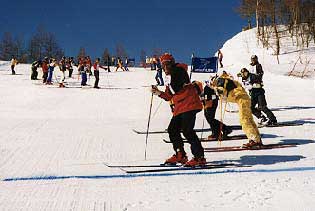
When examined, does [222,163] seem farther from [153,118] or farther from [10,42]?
[10,42]

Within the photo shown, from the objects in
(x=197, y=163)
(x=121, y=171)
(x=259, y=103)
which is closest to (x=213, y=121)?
(x=259, y=103)

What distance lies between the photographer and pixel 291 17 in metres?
53.3

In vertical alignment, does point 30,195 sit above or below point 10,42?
below

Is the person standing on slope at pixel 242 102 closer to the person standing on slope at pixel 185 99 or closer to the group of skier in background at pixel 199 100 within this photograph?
the group of skier in background at pixel 199 100

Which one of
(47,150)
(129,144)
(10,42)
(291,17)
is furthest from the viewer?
(10,42)

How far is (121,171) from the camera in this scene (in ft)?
22.3

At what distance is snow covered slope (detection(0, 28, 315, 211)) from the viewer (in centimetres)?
524

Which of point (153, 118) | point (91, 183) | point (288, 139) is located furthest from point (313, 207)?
point (153, 118)

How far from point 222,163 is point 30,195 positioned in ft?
10.5

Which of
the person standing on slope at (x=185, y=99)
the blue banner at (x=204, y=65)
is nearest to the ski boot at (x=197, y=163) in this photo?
the person standing on slope at (x=185, y=99)

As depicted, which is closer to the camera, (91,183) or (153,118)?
(91,183)

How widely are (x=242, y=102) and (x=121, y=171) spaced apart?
3.13m

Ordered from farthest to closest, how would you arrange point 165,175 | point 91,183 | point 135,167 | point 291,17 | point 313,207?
point 291,17, point 135,167, point 165,175, point 91,183, point 313,207

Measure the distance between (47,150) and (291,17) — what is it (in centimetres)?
4962
